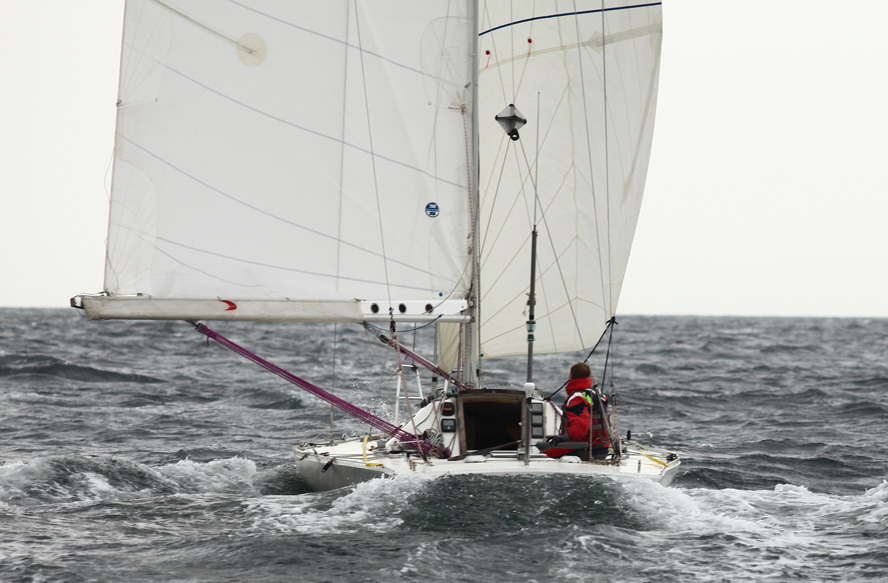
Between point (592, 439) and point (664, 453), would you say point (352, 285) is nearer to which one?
point (592, 439)

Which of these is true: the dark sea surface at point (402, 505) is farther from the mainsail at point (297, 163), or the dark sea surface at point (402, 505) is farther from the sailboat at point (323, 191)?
the mainsail at point (297, 163)

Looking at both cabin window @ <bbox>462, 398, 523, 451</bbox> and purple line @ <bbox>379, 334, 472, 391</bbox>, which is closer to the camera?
purple line @ <bbox>379, 334, 472, 391</bbox>

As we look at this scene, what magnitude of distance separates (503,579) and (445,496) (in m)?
1.81

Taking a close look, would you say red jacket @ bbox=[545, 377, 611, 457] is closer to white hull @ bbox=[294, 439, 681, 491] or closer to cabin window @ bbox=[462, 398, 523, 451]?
white hull @ bbox=[294, 439, 681, 491]

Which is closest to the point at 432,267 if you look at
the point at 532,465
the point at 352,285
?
the point at 352,285

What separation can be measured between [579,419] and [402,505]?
1992 mm

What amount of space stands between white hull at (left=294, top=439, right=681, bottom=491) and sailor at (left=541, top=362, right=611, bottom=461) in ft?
0.64

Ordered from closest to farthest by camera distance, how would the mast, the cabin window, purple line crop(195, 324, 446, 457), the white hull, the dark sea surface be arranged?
the dark sea surface
the white hull
purple line crop(195, 324, 446, 457)
the mast
the cabin window

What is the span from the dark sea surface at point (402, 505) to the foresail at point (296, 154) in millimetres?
1074

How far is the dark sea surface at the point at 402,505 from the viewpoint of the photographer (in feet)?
26.5

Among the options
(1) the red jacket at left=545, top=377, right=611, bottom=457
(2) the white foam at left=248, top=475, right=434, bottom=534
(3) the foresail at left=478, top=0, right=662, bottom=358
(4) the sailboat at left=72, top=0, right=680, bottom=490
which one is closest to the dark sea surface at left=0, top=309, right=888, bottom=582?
(2) the white foam at left=248, top=475, right=434, bottom=534

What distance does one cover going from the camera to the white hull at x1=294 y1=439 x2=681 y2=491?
31.6 ft

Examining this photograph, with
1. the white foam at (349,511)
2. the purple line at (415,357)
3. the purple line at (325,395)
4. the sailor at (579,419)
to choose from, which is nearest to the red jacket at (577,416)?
the sailor at (579,419)

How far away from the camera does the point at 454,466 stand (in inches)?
384
